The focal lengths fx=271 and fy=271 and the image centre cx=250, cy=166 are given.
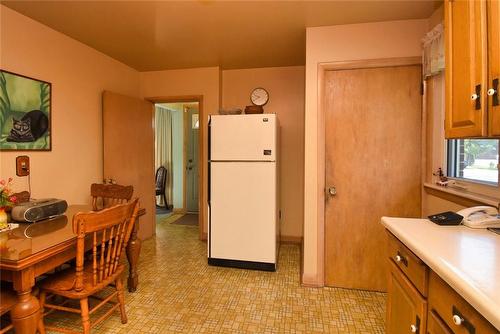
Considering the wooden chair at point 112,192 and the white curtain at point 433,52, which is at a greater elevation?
the white curtain at point 433,52

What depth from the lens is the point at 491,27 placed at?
1155 mm

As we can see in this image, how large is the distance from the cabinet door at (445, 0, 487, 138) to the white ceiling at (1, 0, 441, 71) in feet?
2.84

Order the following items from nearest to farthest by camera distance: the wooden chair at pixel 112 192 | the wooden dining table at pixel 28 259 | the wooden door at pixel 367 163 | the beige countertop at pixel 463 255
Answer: the beige countertop at pixel 463 255, the wooden dining table at pixel 28 259, the wooden door at pixel 367 163, the wooden chair at pixel 112 192

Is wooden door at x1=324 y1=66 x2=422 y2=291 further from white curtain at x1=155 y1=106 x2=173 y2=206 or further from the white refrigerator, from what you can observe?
white curtain at x1=155 y1=106 x2=173 y2=206

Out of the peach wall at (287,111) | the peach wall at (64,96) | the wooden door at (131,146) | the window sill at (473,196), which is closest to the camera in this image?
the window sill at (473,196)

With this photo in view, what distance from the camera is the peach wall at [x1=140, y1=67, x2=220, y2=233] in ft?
11.9

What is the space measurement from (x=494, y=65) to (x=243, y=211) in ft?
7.16

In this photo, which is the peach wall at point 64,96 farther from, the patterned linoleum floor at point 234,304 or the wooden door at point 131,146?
the patterned linoleum floor at point 234,304

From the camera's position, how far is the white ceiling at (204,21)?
2121mm

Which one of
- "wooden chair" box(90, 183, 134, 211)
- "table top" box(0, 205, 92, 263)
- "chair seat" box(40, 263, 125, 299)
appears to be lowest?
"chair seat" box(40, 263, 125, 299)

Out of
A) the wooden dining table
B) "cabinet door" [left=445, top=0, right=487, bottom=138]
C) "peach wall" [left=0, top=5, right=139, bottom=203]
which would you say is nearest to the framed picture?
"peach wall" [left=0, top=5, right=139, bottom=203]

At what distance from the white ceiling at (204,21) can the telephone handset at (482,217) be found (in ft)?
5.26

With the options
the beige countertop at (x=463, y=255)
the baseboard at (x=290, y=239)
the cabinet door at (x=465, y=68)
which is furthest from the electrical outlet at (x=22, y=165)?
the cabinet door at (x=465, y=68)

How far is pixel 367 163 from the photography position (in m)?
2.43
